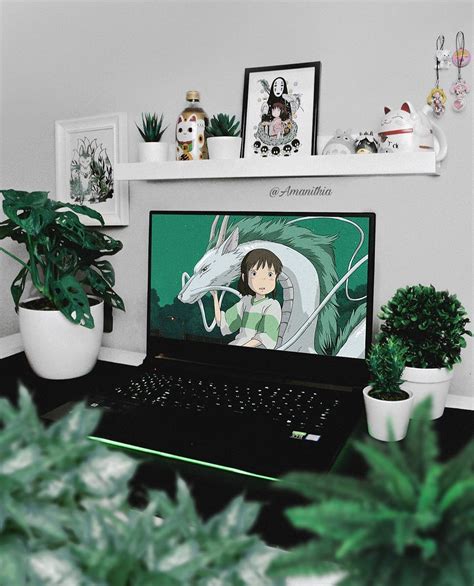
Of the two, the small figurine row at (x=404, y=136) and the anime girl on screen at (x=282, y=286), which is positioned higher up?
the small figurine row at (x=404, y=136)

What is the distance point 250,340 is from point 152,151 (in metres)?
0.52

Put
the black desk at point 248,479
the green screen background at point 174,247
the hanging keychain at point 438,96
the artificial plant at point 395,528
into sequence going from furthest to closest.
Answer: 1. the green screen background at point 174,247
2. the hanging keychain at point 438,96
3. the black desk at point 248,479
4. the artificial plant at point 395,528

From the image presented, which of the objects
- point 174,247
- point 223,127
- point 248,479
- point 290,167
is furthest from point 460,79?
point 248,479

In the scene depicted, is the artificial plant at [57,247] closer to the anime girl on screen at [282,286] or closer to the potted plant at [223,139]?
the anime girl on screen at [282,286]

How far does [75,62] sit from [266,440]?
122 cm

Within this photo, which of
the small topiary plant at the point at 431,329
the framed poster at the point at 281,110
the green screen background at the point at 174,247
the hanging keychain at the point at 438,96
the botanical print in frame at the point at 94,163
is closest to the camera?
the small topiary plant at the point at 431,329

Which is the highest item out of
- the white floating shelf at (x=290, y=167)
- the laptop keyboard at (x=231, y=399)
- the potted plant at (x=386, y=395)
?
the white floating shelf at (x=290, y=167)

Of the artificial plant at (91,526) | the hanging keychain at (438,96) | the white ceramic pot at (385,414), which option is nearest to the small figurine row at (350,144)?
the hanging keychain at (438,96)

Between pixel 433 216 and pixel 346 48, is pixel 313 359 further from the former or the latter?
pixel 346 48

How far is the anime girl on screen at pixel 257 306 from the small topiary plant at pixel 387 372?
13.4 inches

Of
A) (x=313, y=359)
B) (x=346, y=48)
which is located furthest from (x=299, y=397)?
(x=346, y=48)

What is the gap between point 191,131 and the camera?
1.36m

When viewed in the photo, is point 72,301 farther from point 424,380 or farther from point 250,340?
point 424,380

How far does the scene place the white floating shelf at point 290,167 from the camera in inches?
44.6
